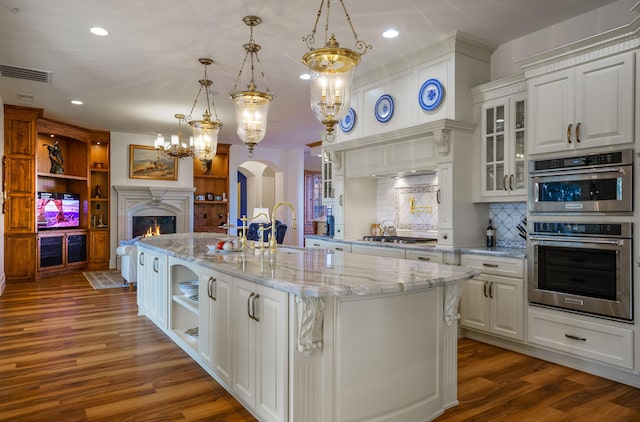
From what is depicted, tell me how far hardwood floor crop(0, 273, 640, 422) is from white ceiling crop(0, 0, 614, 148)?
3.00 metres

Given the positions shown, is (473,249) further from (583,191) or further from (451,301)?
(451,301)

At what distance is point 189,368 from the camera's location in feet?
11.6

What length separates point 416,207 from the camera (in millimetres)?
5582

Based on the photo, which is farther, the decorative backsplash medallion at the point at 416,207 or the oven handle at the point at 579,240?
the decorative backsplash medallion at the point at 416,207

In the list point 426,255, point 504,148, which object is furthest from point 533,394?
point 504,148

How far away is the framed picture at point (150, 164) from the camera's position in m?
9.84

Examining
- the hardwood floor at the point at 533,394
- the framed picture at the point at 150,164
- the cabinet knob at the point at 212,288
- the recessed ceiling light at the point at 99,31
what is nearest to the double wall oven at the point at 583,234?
the hardwood floor at the point at 533,394

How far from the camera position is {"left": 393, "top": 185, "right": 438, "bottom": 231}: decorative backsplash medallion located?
17.5 feet

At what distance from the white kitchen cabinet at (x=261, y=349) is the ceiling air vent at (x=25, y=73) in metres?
4.54

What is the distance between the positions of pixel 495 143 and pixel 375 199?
2120 millimetres

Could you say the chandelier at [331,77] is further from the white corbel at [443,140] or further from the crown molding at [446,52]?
the crown molding at [446,52]

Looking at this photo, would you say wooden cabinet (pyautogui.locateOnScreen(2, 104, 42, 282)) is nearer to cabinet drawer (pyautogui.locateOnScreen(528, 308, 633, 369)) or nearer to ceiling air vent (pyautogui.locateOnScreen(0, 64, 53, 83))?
ceiling air vent (pyautogui.locateOnScreen(0, 64, 53, 83))

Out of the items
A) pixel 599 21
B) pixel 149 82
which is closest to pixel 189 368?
pixel 149 82

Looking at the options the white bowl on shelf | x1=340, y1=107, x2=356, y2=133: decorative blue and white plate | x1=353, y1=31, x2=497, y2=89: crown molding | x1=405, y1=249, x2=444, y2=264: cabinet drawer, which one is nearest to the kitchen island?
the white bowl on shelf
